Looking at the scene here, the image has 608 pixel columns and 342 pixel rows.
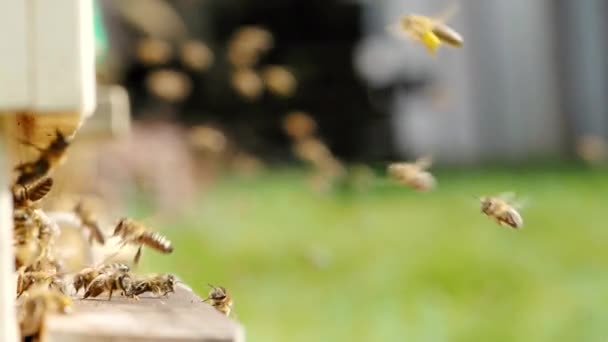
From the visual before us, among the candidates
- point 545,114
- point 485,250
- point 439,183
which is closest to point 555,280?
point 485,250

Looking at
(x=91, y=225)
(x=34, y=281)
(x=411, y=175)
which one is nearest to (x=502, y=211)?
(x=411, y=175)

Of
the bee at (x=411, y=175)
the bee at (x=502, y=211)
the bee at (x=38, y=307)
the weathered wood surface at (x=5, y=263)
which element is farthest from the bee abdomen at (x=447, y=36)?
the weathered wood surface at (x=5, y=263)

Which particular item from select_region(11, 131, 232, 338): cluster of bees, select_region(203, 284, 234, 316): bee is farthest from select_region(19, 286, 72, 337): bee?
select_region(203, 284, 234, 316): bee

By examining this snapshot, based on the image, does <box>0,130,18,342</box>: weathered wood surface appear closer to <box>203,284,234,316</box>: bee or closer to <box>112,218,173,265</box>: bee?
<box>203,284,234,316</box>: bee

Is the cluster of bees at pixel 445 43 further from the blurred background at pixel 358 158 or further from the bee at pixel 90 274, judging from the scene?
the bee at pixel 90 274

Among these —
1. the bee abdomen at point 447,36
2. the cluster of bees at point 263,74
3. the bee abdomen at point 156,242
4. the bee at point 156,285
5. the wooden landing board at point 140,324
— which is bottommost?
the wooden landing board at point 140,324

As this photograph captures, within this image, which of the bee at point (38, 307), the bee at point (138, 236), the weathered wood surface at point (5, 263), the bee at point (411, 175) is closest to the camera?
the weathered wood surface at point (5, 263)

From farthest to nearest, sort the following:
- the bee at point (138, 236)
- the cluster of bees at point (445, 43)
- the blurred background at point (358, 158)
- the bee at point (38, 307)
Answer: the blurred background at point (358, 158), the cluster of bees at point (445, 43), the bee at point (138, 236), the bee at point (38, 307)
